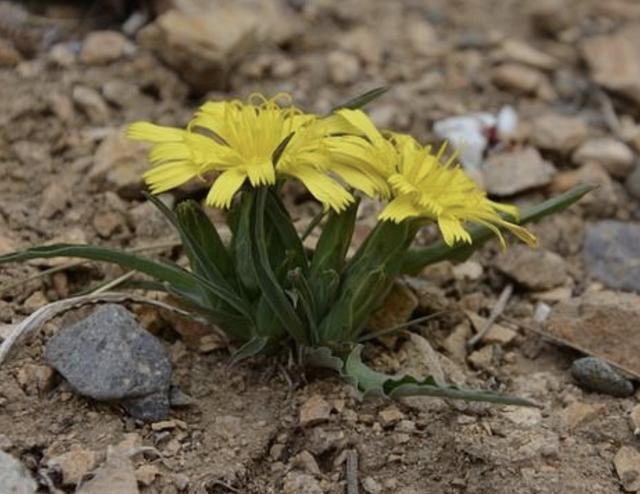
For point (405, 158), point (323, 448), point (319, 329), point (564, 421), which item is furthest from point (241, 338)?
point (564, 421)

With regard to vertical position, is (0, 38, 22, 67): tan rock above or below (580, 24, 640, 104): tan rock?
above

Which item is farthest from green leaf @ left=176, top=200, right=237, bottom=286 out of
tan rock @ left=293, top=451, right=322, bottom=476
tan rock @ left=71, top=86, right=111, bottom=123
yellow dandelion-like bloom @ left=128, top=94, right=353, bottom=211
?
tan rock @ left=71, top=86, right=111, bottom=123

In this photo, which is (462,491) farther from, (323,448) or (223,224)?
(223,224)

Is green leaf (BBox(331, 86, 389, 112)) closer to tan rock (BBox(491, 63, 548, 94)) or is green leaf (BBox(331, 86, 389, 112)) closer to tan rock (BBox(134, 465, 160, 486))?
tan rock (BBox(134, 465, 160, 486))

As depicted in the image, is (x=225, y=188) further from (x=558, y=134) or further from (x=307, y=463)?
(x=558, y=134)

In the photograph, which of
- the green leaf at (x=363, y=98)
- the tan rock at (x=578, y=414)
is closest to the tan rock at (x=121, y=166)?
the green leaf at (x=363, y=98)

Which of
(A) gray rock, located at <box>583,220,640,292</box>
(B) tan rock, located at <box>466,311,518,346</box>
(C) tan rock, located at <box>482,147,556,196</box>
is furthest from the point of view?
(C) tan rock, located at <box>482,147,556,196</box>

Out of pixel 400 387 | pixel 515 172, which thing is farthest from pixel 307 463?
pixel 515 172
